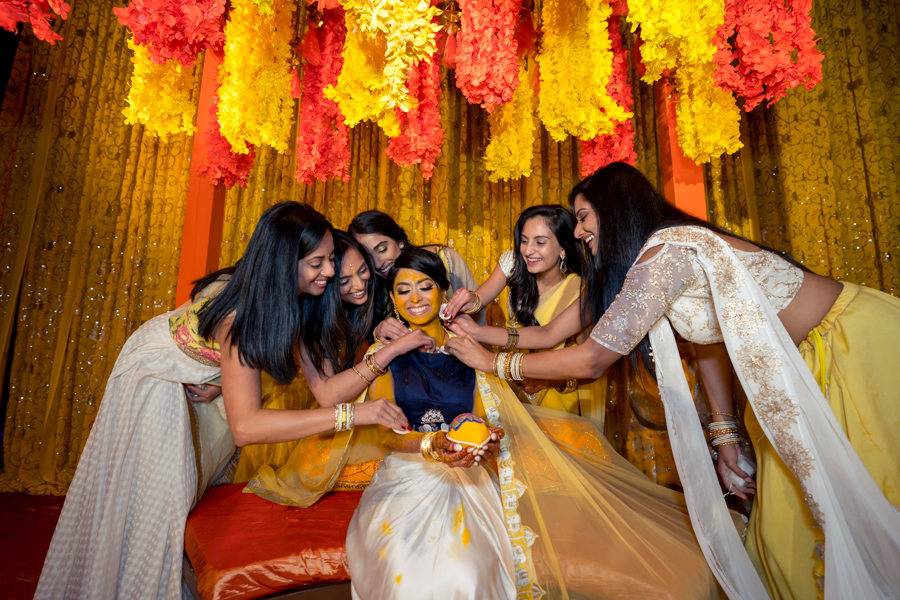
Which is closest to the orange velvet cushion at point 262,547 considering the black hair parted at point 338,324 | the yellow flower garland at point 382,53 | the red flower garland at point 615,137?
the black hair parted at point 338,324

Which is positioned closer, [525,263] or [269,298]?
[269,298]

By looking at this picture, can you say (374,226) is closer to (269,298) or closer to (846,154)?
(269,298)

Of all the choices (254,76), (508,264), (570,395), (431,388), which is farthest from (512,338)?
(254,76)

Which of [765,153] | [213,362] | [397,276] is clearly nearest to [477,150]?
[765,153]

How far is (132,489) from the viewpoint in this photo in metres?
2.18

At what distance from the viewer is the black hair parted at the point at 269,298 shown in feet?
6.75

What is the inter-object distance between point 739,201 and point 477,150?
2405 millimetres

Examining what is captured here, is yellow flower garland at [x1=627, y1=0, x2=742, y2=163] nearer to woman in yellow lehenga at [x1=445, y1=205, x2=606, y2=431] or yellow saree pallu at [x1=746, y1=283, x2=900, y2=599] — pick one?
woman in yellow lehenga at [x1=445, y1=205, x2=606, y2=431]

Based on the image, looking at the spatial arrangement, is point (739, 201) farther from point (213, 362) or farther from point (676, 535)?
point (213, 362)

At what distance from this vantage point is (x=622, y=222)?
78.4 inches

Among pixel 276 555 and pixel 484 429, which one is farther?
pixel 276 555

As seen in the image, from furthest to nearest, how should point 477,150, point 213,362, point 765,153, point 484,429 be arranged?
point 477,150, point 765,153, point 213,362, point 484,429

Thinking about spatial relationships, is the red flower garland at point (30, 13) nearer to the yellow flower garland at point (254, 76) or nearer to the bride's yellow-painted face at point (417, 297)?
the yellow flower garland at point (254, 76)

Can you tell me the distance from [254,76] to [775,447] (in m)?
3.17
